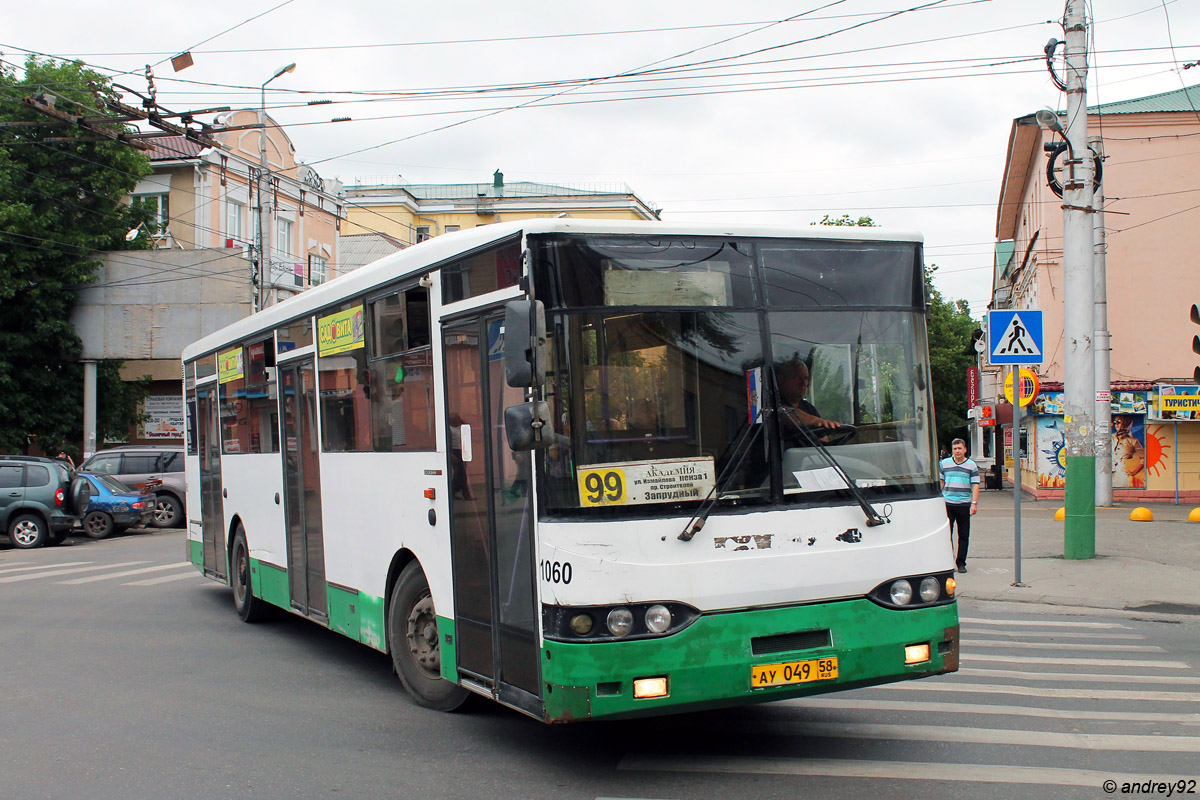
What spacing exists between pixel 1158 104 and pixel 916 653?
3489cm

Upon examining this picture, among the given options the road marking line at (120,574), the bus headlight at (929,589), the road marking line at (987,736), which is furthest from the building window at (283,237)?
the bus headlight at (929,589)

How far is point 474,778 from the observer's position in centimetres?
584

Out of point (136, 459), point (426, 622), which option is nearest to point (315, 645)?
point (426, 622)

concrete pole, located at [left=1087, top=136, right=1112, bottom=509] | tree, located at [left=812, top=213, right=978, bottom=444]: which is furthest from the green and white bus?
tree, located at [left=812, top=213, right=978, bottom=444]

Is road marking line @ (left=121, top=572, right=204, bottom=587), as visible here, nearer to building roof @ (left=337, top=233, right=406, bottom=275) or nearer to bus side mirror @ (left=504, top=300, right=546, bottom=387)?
bus side mirror @ (left=504, top=300, right=546, bottom=387)

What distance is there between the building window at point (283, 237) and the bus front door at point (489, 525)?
126 feet

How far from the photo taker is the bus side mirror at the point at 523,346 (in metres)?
5.30

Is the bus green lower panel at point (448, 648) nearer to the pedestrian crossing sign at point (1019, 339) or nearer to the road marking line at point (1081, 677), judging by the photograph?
the road marking line at point (1081, 677)

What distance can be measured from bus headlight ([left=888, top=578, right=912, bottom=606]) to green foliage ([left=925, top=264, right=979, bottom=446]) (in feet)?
207

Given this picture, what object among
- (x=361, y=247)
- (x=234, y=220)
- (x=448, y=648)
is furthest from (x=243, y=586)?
(x=361, y=247)

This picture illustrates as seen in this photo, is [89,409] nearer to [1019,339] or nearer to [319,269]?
[319,269]

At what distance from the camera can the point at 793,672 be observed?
18.6 ft

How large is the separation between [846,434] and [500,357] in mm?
1906

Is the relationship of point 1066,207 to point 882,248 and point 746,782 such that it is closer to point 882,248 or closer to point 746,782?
point 882,248
